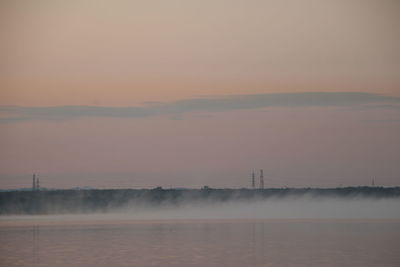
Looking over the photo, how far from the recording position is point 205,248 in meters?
57.2

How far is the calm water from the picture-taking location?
49.5m

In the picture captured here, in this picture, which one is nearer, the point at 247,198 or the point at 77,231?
the point at 77,231

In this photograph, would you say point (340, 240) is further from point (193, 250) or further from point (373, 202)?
point (373, 202)

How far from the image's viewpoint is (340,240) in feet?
205

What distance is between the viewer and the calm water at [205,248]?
49500 mm

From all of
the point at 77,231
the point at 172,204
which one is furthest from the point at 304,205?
the point at 77,231

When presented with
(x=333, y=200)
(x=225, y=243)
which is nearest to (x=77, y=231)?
(x=225, y=243)

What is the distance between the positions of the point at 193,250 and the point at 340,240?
11356 mm

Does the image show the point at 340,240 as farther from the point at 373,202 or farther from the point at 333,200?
the point at 333,200

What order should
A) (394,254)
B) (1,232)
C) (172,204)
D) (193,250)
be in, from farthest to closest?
(172,204) → (1,232) → (193,250) → (394,254)

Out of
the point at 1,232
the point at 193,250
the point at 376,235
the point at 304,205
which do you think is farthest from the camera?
the point at 304,205

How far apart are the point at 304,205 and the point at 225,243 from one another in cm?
9789

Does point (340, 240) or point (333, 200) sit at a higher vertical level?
point (333, 200)

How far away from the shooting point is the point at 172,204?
557ft
